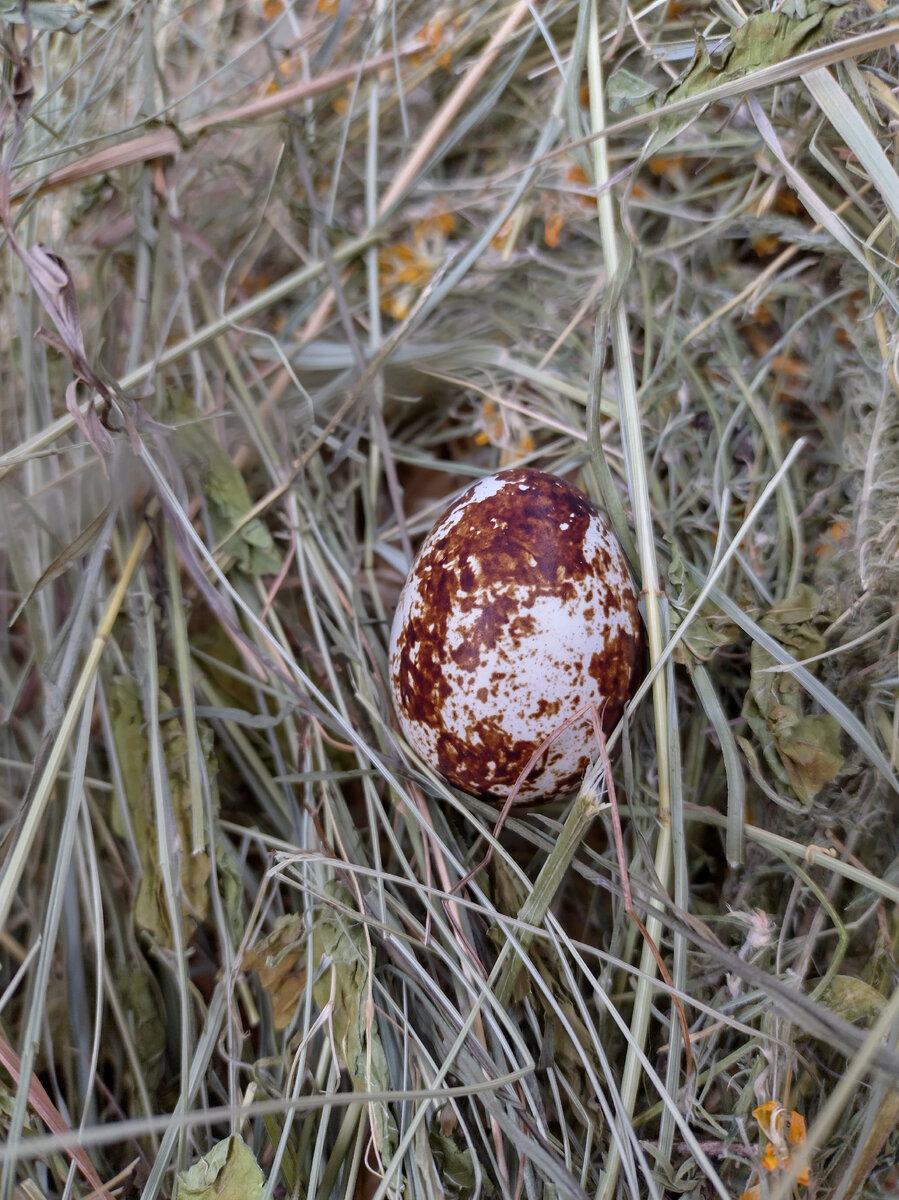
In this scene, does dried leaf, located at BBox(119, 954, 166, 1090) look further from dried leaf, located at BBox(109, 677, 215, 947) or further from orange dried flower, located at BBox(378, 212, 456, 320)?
orange dried flower, located at BBox(378, 212, 456, 320)

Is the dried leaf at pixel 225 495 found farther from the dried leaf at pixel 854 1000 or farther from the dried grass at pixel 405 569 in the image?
the dried leaf at pixel 854 1000

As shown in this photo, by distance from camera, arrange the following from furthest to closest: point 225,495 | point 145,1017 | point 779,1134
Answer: point 225,495 < point 145,1017 < point 779,1134

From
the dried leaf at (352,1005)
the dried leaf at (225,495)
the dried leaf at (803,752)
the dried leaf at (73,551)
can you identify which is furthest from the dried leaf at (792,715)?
the dried leaf at (73,551)

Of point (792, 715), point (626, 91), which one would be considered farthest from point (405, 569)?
point (626, 91)

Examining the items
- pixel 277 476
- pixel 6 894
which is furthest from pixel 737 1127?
pixel 277 476

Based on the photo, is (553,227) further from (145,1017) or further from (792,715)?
(145,1017)

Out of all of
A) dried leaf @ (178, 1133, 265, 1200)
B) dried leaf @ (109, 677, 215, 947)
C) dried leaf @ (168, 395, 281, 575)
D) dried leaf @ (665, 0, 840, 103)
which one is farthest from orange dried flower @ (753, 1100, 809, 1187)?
dried leaf @ (665, 0, 840, 103)
